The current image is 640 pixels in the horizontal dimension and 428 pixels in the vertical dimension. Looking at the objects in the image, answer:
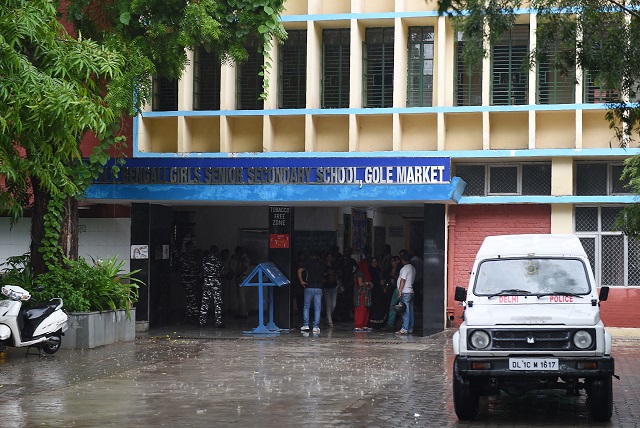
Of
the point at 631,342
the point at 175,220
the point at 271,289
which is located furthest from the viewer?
the point at 175,220

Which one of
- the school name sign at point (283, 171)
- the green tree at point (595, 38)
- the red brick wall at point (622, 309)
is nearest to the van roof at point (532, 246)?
the green tree at point (595, 38)

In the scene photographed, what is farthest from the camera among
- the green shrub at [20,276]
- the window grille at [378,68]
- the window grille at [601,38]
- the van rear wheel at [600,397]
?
the window grille at [378,68]

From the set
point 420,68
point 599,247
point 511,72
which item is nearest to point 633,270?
point 599,247

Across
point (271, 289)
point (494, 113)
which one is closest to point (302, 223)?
point (271, 289)

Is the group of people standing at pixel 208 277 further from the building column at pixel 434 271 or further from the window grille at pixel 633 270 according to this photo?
the window grille at pixel 633 270

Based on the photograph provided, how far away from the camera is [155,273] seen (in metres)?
26.3

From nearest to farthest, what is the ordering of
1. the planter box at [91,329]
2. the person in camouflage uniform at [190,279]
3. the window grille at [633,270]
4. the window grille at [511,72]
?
the planter box at [91,329] → the window grille at [633,270] → the window grille at [511,72] → the person in camouflage uniform at [190,279]

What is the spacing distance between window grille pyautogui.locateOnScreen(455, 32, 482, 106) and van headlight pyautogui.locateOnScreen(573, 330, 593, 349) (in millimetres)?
13552

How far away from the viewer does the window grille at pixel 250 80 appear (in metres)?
26.5

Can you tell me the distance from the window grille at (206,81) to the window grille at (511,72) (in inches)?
263

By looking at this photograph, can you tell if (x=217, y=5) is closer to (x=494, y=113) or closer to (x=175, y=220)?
(x=494, y=113)

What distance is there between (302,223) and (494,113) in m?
5.68

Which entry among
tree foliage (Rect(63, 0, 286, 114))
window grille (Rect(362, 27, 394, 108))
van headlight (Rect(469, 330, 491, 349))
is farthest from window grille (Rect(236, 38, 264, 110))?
van headlight (Rect(469, 330, 491, 349))

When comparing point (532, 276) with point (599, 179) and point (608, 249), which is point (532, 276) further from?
point (599, 179)
